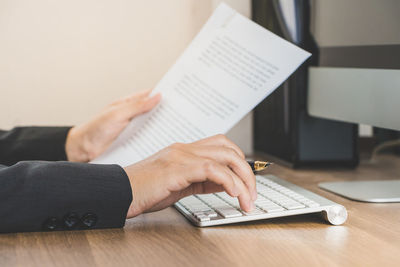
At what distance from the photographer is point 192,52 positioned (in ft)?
4.00

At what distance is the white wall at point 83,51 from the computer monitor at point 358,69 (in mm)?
419

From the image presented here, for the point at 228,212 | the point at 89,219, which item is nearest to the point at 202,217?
the point at 228,212

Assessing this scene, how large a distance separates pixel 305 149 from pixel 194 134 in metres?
0.34

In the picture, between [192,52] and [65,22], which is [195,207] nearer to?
[192,52]

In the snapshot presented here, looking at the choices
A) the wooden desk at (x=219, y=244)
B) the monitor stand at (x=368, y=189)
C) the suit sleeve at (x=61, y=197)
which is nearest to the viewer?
the wooden desk at (x=219, y=244)

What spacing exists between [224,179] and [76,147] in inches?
23.6

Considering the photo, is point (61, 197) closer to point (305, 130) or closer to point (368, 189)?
point (368, 189)

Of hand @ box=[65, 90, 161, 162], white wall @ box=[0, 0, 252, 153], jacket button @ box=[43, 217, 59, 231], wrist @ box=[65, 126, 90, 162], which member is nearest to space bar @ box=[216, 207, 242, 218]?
jacket button @ box=[43, 217, 59, 231]

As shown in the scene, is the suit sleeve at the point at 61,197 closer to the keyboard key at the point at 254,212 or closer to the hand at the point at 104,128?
the keyboard key at the point at 254,212

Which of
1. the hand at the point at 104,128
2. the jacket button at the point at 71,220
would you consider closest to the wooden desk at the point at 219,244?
the jacket button at the point at 71,220

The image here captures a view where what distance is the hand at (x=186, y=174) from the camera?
82cm

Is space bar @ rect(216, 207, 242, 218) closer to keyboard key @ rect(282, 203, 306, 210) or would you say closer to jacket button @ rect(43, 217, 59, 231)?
keyboard key @ rect(282, 203, 306, 210)

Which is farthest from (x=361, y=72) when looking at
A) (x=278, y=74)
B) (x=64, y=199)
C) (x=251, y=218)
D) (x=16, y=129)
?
(x=16, y=129)

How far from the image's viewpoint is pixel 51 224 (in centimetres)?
80
